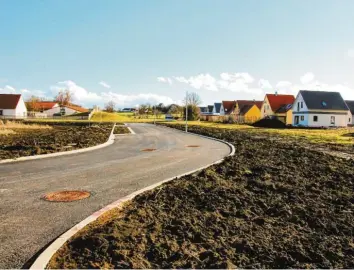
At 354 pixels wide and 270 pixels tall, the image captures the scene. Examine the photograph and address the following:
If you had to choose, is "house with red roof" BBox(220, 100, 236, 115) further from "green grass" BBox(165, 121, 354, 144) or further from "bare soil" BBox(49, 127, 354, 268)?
"bare soil" BBox(49, 127, 354, 268)

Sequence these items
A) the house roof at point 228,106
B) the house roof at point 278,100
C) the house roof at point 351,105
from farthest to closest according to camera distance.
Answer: the house roof at point 228,106, the house roof at point 278,100, the house roof at point 351,105

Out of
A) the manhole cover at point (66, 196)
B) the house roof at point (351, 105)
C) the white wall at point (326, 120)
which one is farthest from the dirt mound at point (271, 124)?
the manhole cover at point (66, 196)

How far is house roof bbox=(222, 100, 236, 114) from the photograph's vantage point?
9275cm

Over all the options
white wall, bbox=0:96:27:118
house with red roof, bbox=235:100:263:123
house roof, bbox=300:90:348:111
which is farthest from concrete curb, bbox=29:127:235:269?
white wall, bbox=0:96:27:118

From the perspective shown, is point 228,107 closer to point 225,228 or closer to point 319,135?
point 319,135

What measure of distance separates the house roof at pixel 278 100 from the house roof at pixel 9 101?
6071 centimetres

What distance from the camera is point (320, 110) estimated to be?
50406 mm

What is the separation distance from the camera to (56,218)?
5527 millimetres

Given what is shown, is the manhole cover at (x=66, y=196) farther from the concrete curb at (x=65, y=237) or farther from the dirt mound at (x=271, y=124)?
the dirt mound at (x=271, y=124)

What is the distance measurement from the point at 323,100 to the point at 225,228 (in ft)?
175

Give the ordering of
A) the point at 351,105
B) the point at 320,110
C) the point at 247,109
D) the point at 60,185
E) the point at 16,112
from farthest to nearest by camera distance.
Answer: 1. the point at 247,109
2. the point at 16,112
3. the point at 351,105
4. the point at 320,110
5. the point at 60,185

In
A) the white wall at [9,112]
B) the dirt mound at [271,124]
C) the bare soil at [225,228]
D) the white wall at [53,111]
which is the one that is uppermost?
the white wall at [53,111]

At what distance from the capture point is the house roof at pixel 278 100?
66.1 meters

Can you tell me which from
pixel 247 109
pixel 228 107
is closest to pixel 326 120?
pixel 247 109
